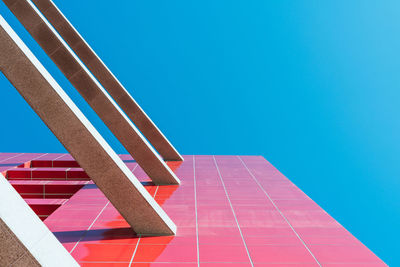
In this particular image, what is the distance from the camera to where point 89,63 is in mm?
8180

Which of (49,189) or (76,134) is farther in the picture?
(49,189)

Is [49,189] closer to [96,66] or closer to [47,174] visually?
[47,174]

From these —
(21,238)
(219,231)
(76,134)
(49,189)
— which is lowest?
(219,231)

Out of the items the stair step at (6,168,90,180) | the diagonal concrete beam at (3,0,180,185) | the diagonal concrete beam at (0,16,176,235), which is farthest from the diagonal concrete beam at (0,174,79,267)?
the stair step at (6,168,90,180)

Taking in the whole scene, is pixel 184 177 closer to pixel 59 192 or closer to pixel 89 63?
pixel 59 192

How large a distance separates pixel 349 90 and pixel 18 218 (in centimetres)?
1847

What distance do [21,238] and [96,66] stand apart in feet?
20.7

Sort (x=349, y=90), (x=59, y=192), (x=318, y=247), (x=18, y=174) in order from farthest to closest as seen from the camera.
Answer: (x=349, y=90)
(x=18, y=174)
(x=59, y=192)
(x=318, y=247)

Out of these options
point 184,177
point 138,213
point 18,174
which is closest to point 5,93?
point 18,174

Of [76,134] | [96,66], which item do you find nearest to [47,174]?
[96,66]

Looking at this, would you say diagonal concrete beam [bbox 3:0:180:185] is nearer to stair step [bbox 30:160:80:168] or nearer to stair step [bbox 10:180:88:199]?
stair step [bbox 10:180:88:199]

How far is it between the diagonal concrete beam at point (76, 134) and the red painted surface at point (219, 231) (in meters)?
0.23

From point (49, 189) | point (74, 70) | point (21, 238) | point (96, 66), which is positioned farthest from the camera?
point (96, 66)

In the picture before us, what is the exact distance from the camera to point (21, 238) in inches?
89.9
